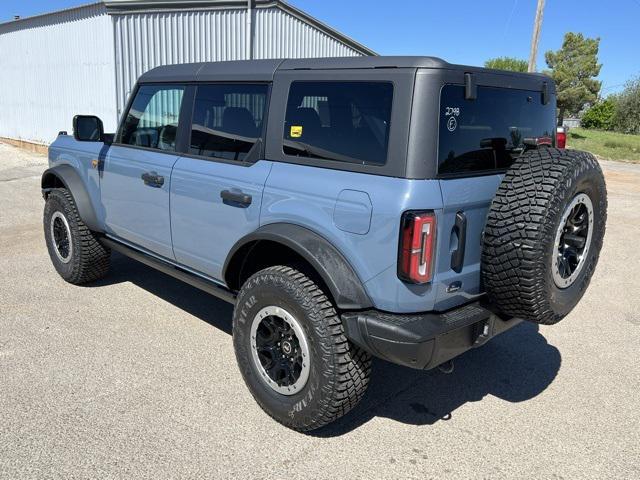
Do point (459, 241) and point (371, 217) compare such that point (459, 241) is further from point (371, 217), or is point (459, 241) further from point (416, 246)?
point (371, 217)

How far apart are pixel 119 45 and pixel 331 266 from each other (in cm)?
1129

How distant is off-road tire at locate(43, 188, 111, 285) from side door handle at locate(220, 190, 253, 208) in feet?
6.77

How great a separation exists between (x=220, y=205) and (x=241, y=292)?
558mm

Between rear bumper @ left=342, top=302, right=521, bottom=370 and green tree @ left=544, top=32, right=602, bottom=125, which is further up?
green tree @ left=544, top=32, right=602, bottom=125

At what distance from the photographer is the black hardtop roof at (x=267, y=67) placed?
2.61 metres

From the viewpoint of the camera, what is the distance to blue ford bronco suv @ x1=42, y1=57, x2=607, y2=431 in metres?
2.56

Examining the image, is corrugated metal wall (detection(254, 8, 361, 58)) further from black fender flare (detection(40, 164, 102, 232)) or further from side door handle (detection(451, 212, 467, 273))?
side door handle (detection(451, 212, 467, 273))

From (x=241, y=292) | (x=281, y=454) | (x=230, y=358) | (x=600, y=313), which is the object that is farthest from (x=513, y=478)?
(x=600, y=313)

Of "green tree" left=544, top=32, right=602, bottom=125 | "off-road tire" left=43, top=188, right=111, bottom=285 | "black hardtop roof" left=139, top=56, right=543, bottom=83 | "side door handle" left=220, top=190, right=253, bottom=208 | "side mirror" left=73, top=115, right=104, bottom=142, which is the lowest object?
"off-road tire" left=43, top=188, right=111, bottom=285

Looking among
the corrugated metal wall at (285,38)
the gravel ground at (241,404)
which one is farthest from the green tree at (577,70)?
the gravel ground at (241,404)

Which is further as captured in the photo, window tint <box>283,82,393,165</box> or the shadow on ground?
the shadow on ground

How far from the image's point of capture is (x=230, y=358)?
12.5 ft

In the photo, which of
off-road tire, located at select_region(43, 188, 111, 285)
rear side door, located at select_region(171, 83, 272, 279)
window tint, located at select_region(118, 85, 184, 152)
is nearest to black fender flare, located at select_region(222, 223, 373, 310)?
rear side door, located at select_region(171, 83, 272, 279)

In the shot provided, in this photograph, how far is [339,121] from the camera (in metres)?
2.86
